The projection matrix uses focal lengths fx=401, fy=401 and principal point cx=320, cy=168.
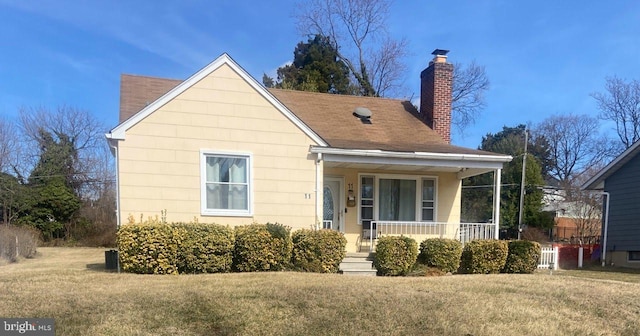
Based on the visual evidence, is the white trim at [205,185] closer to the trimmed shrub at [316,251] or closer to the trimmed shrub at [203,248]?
the trimmed shrub at [203,248]

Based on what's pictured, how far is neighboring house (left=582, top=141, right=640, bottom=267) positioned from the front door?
36.7 ft

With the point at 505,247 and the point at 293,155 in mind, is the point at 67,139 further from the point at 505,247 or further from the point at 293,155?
the point at 505,247

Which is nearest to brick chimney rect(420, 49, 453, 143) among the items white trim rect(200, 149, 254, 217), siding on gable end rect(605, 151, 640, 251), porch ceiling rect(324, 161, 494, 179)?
porch ceiling rect(324, 161, 494, 179)

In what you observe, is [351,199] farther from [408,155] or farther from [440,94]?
[440,94]

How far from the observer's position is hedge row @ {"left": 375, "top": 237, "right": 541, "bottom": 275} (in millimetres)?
9258

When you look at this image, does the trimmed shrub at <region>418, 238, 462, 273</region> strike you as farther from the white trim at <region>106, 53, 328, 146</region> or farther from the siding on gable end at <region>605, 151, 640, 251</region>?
the siding on gable end at <region>605, 151, 640, 251</region>

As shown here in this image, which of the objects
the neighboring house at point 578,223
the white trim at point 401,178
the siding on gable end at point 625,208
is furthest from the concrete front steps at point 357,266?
the neighboring house at point 578,223

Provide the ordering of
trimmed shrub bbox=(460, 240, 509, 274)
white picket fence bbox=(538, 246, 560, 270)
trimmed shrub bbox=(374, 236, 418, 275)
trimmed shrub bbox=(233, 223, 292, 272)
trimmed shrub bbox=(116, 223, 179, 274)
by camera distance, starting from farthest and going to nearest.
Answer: white picket fence bbox=(538, 246, 560, 270), trimmed shrub bbox=(460, 240, 509, 274), trimmed shrub bbox=(374, 236, 418, 275), trimmed shrub bbox=(233, 223, 292, 272), trimmed shrub bbox=(116, 223, 179, 274)

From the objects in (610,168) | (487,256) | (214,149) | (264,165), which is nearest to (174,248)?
(214,149)

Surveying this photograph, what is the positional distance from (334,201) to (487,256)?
4.39 meters

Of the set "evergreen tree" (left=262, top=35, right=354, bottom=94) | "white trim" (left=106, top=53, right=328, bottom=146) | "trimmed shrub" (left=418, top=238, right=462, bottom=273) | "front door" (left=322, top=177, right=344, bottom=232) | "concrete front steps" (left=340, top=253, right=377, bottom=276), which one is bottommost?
"concrete front steps" (left=340, top=253, right=377, bottom=276)

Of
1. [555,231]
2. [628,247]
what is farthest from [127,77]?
[555,231]

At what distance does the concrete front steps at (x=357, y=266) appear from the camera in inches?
365

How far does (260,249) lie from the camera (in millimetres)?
8469
